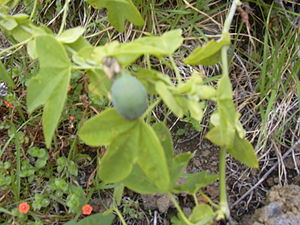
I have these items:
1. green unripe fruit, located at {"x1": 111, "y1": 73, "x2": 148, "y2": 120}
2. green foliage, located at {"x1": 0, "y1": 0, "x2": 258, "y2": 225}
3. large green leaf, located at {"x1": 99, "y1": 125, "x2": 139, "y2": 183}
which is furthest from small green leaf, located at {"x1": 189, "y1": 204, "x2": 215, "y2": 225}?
green unripe fruit, located at {"x1": 111, "y1": 73, "x2": 148, "y2": 120}

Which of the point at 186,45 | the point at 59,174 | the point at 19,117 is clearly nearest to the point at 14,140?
the point at 19,117

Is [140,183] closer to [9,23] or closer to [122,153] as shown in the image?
[122,153]

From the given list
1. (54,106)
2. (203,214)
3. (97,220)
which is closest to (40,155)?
(97,220)

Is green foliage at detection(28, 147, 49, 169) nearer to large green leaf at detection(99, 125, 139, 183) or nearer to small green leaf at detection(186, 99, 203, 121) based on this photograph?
large green leaf at detection(99, 125, 139, 183)

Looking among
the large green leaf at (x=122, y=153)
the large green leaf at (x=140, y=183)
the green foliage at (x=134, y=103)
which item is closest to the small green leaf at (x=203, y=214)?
the green foliage at (x=134, y=103)

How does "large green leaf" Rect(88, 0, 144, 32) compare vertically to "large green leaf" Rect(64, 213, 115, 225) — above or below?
above

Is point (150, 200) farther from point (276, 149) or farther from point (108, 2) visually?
point (108, 2)

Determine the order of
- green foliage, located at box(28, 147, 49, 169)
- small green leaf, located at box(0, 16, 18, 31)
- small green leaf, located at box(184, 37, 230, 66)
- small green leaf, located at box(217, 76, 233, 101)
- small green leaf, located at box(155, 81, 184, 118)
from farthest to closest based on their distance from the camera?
green foliage, located at box(28, 147, 49, 169) < small green leaf, located at box(0, 16, 18, 31) < small green leaf, located at box(184, 37, 230, 66) < small green leaf, located at box(217, 76, 233, 101) < small green leaf, located at box(155, 81, 184, 118)

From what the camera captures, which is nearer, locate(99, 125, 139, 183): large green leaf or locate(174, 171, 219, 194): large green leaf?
locate(99, 125, 139, 183): large green leaf
